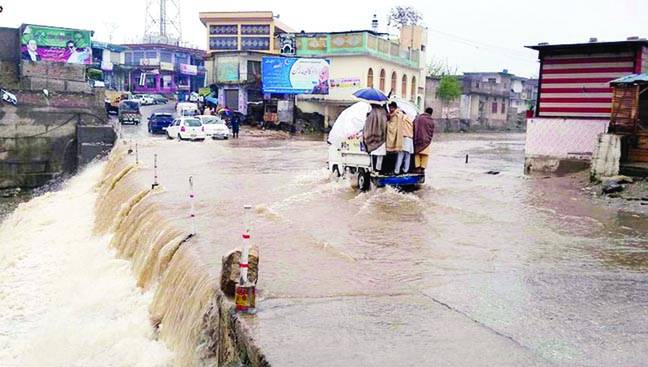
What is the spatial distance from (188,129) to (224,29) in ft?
79.9

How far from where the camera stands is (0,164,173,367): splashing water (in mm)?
7512

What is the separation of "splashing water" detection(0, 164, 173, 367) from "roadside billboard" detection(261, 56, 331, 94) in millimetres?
25893

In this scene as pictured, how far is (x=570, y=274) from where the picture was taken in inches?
306

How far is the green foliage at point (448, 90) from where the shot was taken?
5706cm

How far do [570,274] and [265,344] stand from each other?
4.40m

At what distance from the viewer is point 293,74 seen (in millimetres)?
41781

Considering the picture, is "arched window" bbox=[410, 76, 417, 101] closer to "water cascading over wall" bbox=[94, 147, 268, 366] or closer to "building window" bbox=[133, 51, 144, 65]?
"building window" bbox=[133, 51, 144, 65]

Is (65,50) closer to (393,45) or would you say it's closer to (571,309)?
(393,45)

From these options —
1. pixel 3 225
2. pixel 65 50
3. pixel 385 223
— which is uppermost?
pixel 65 50

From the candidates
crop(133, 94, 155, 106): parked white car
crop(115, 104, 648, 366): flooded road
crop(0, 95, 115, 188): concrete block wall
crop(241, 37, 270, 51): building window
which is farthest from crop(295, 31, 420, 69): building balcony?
crop(115, 104, 648, 366): flooded road

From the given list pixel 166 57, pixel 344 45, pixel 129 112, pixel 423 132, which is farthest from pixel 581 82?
pixel 166 57

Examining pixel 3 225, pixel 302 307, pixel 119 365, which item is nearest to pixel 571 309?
pixel 302 307

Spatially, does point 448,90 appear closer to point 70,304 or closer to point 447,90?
point 447,90

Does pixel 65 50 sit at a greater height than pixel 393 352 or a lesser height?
greater
